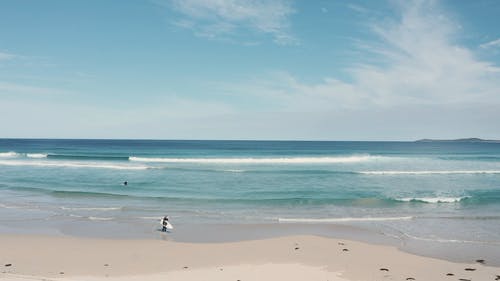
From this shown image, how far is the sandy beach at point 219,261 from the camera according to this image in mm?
10281

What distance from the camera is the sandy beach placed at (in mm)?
10281

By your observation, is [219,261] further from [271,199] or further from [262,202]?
[271,199]

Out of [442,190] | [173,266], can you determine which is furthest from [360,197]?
[173,266]

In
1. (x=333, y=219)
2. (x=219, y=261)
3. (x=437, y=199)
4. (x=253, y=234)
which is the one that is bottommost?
(x=219, y=261)

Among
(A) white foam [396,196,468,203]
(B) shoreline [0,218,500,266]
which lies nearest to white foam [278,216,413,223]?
(B) shoreline [0,218,500,266]

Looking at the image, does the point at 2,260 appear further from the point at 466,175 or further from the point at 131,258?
the point at 466,175

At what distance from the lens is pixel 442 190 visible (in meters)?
26.4

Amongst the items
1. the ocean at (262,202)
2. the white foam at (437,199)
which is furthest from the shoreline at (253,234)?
the white foam at (437,199)

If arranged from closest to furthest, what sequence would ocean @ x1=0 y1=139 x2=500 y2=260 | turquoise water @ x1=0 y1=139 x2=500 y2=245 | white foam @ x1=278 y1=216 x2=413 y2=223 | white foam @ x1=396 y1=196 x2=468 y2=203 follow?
ocean @ x1=0 y1=139 x2=500 y2=260, turquoise water @ x1=0 y1=139 x2=500 y2=245, white foam @ x1=278 y1=216 x2=413 y2=223, white foam @ x1=396 y1=196 x2=468 y2=203

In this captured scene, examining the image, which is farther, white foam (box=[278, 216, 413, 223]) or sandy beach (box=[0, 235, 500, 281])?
white foam (box=[278, 216, 413, 223])

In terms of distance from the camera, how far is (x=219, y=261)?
11.6m

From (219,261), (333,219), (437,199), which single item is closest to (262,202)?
A: (333,219)

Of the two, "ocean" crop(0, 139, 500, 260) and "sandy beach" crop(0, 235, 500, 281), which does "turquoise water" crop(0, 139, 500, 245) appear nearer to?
"ocean" crop(0, 139, 500, 260)

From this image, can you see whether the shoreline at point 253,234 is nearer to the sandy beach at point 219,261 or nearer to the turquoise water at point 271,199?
the sandy beach at point 219,261
